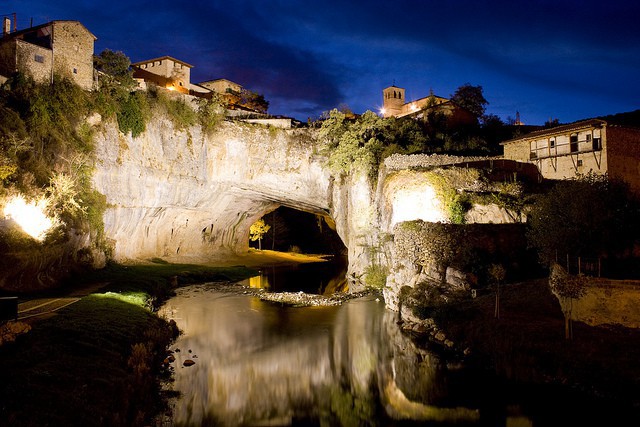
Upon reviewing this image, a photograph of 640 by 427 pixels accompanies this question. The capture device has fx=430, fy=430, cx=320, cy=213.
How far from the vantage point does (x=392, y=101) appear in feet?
199

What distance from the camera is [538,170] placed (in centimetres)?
3066

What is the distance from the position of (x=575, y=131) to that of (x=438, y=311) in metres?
17.8

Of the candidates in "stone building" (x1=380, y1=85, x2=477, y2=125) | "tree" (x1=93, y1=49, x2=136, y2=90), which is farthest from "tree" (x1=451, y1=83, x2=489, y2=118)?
"tree" (x1=93, y1=49, x2=136, y2=90)

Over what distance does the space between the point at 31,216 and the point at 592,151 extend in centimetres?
3271

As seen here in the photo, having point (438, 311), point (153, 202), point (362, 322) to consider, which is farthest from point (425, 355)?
point (153, 202)

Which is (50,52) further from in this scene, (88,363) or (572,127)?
(572,127)

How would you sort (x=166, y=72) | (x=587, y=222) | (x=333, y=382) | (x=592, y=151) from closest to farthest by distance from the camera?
(x=333, y=382), (x=587, y=222), (x=592, y=151), (x=166, y=72)

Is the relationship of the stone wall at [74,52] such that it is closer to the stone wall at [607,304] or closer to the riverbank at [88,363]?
the riverbank at [88,363]

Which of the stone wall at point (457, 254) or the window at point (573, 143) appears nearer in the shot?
the stone wall at point (457, 254)

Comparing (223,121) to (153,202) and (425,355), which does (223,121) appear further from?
(425,355)

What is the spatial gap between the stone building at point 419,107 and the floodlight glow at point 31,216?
113 ft

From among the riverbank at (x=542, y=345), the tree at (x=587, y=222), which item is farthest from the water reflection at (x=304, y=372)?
the tree at (x=587, y=222)

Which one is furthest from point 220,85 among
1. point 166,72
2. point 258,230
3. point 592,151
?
point 592,151

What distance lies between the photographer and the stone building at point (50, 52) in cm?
2830
